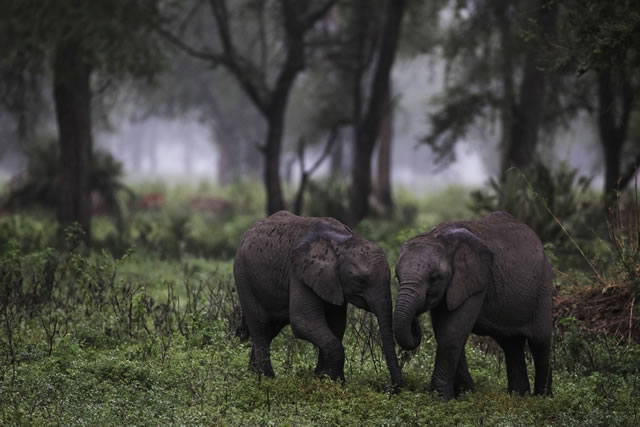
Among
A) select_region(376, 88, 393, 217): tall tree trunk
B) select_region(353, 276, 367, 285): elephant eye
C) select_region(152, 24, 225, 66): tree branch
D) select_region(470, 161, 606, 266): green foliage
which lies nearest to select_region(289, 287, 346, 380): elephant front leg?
select_region(353, 276, 367, 285): elephant eye

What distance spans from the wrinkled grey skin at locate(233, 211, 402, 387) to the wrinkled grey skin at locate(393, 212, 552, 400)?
0.24 m

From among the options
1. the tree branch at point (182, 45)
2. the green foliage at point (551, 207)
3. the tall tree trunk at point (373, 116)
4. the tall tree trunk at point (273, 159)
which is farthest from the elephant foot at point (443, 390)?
the tall tree trunk at point (273, 159)

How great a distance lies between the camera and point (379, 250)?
5797 millimetres

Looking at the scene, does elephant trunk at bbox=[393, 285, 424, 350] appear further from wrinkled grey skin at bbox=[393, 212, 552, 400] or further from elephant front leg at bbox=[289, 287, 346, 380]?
elephant front leg at bbox=[289, 287, 346, 380]

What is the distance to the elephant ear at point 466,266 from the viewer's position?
5.49 m

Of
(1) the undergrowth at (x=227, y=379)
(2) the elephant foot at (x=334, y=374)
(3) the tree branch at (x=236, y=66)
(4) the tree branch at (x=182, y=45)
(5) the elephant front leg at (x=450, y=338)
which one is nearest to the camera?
(1) the undergrowth at (x=227, y=379)

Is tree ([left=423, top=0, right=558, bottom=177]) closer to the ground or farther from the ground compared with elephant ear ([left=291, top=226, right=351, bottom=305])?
farther from the ground

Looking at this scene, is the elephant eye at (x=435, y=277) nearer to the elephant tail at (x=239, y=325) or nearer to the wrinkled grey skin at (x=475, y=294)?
the wrinkled grey skin at (x=475, y=294)

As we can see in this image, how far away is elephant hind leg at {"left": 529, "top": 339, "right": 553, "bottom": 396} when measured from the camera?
5965mm

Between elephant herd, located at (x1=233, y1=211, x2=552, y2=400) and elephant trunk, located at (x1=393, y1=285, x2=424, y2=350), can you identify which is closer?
elephant trunk, located at (x1=393, y1=285, x2=424, y2=350)

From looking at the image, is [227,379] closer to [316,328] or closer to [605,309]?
[316,328]

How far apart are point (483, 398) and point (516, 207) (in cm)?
637

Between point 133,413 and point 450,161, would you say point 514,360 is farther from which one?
point 450,161

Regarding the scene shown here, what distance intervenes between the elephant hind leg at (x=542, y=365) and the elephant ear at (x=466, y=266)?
71 centimetres
